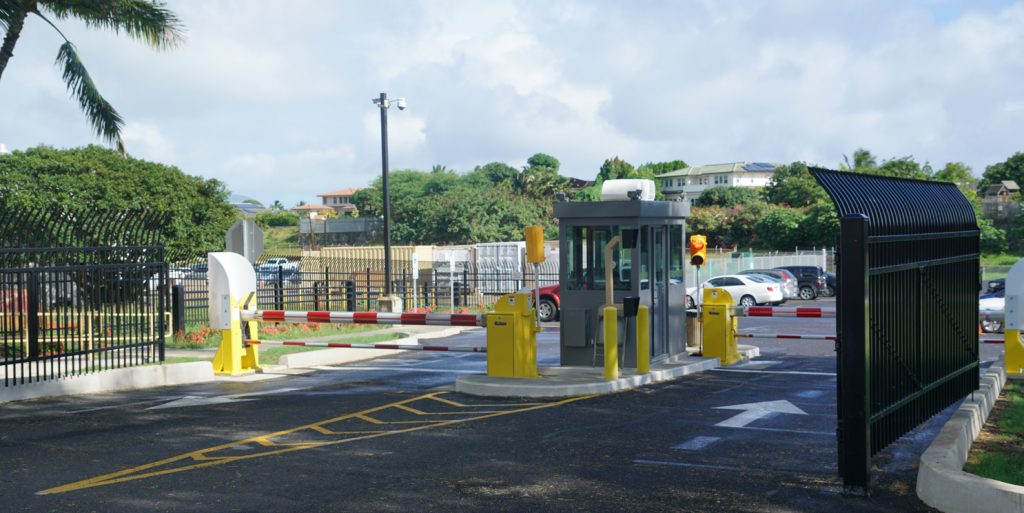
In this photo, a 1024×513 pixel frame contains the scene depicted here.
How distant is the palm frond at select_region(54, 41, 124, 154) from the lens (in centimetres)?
2095

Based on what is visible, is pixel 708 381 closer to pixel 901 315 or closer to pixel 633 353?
pixel 633 353

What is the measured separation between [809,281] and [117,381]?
1267 inches

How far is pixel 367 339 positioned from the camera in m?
22.2

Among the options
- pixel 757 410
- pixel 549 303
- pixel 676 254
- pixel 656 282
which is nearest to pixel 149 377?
pixel 656 282

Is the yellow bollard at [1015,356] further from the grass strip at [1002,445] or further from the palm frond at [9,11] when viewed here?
the palm frond at [9,11]

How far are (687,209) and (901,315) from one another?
23.8 ft

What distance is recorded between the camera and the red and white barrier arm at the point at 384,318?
554 inches

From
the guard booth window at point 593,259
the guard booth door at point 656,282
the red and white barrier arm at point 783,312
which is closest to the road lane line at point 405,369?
the guard booth window at point 593,259

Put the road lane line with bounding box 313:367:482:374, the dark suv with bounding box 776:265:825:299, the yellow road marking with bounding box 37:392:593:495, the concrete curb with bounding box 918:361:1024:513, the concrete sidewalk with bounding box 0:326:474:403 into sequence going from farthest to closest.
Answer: the dark suv with bounding box 776:265:825:299, the road lane line with bounding box 313:367:482:374, the concrete sidewalk with bounding box 0:326:474:403, the yellow road marking with bounding box 37:392:593:495, the concrete curb with bounding box 918:361:1024:513

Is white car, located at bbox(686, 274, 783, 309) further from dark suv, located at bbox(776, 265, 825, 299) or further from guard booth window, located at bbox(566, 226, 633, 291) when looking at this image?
guard booth window, located at bbox(566, 226, 633, 291)

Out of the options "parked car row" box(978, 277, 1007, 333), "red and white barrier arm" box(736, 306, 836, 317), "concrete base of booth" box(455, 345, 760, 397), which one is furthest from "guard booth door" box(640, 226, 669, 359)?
"parked car row" box(978, 277, 1007, 333)

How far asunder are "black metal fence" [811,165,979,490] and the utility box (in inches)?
214

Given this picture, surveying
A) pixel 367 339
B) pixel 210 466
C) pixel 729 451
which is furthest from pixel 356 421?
pixel 367 339

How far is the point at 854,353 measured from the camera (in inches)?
292
